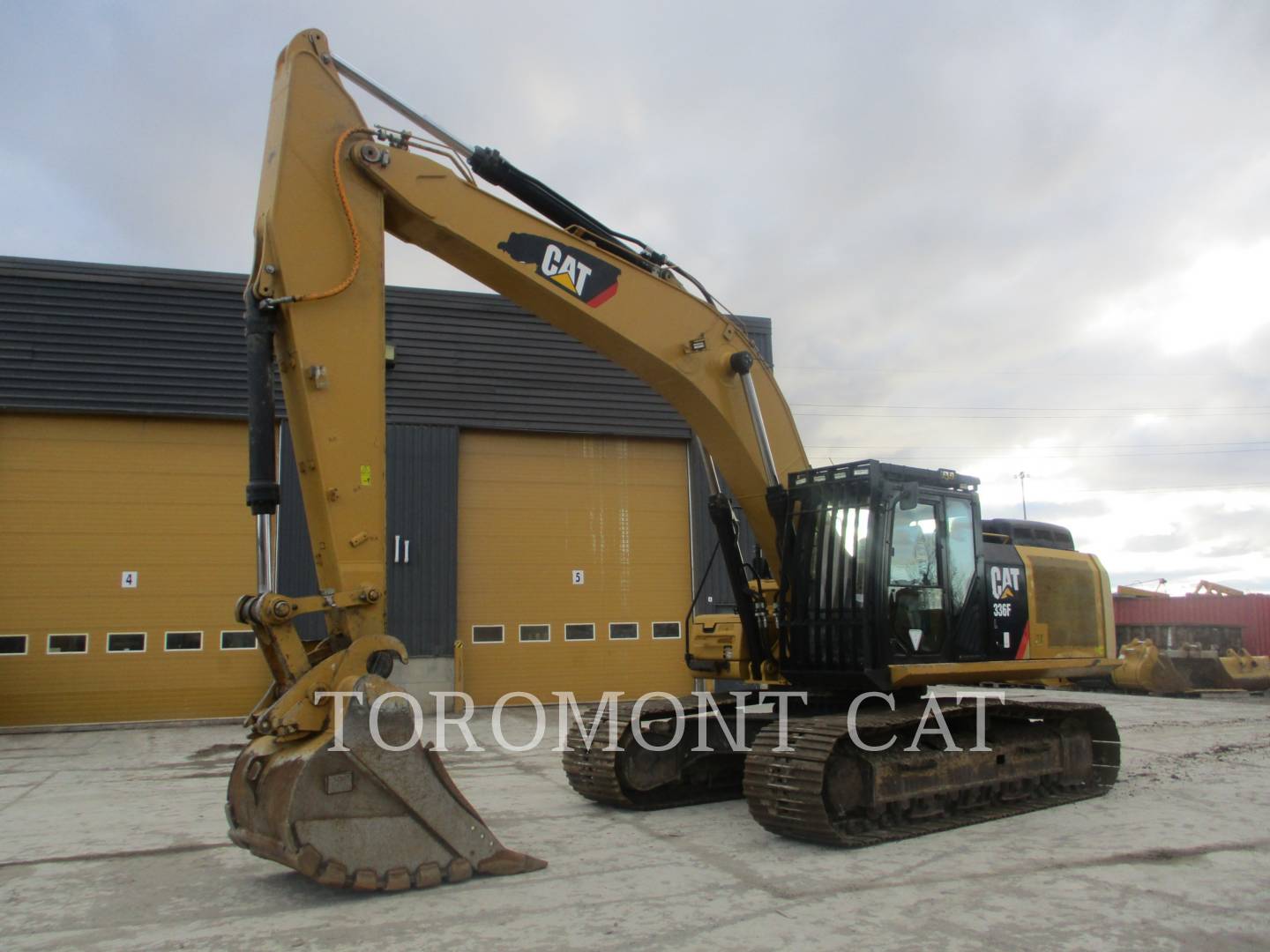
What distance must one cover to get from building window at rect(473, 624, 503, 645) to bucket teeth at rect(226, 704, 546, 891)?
35.9ft

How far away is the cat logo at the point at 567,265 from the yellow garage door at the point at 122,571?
10.5 metres

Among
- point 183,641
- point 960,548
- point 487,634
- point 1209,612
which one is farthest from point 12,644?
point 1209,612

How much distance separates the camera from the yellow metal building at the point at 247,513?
14.9 metres

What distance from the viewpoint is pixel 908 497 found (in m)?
7.23

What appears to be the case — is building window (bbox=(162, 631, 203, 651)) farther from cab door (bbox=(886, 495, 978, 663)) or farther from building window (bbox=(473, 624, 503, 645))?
cab door (bbox=(886, 495, 978, 663))

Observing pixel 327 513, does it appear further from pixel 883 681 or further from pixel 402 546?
pixel 402 546

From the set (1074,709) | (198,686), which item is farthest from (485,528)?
(1074,709)

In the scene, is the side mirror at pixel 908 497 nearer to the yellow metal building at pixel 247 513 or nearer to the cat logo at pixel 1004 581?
the cat logo at pixel 1004 581

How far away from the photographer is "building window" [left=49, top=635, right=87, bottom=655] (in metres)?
14.7

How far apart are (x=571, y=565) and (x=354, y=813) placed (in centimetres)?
1207

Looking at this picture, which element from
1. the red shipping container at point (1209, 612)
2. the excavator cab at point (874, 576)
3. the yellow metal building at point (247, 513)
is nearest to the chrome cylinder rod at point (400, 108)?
the excavator cab at point (874, 576)

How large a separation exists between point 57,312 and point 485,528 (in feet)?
24.5

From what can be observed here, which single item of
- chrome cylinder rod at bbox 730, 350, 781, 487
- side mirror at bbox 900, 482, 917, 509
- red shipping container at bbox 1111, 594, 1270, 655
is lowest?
red shipping container at bbox 1111, 594, 1270, 655

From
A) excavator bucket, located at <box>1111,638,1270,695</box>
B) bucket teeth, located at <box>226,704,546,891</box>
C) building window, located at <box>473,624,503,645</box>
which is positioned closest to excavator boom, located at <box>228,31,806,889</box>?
bucket teeth, located at <box>226,704,546,891</box>
